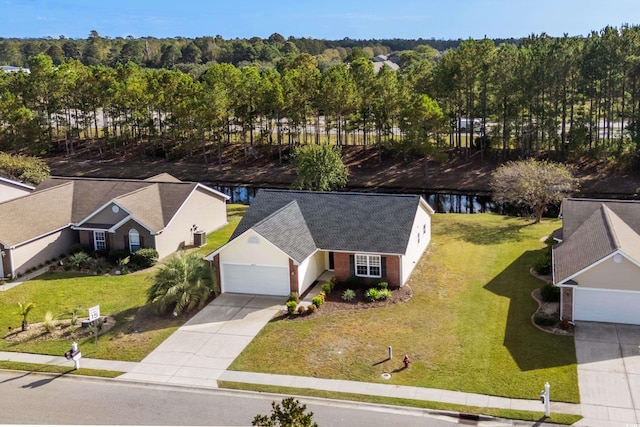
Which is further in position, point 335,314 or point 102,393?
point 335,314

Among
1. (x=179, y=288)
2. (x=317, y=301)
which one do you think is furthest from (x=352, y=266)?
(x=179, y=288)

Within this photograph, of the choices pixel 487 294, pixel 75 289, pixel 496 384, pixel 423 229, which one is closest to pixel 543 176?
pixel 423 229

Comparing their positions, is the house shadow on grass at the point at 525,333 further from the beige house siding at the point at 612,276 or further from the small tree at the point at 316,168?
the small tree at the point at 316,168

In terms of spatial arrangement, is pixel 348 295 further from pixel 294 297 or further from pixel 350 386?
pixel 350 386

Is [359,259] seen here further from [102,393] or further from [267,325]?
[102,393]

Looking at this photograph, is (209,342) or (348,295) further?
(348,295)
